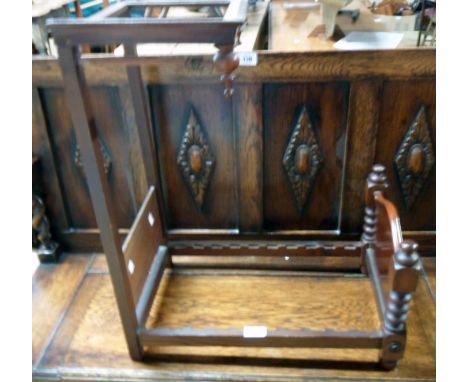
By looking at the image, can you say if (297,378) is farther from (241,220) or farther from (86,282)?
(86,282)

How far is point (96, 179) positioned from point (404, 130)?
93 cm

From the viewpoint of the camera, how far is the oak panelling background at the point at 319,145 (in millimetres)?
1379

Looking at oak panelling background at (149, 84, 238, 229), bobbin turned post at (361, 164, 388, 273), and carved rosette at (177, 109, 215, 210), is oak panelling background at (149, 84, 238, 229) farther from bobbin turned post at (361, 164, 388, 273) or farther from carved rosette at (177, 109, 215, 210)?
bobbin turned post at (361, 164, 388, 273)

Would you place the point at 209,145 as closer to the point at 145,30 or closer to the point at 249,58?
the point at 249,58

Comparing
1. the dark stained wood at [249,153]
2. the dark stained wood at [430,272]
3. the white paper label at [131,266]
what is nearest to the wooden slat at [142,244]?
the white paper label at [131,266]

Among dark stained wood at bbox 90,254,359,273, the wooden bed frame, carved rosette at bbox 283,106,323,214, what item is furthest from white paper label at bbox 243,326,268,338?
carved rosette at bbox 283,106,323,214

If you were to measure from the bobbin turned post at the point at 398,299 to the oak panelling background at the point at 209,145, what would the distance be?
62cm

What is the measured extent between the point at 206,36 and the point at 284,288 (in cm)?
91

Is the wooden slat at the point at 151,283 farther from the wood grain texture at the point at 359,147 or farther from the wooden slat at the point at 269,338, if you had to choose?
the wood grain texture at the point at 359,147

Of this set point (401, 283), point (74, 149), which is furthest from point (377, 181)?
point (74, 149)

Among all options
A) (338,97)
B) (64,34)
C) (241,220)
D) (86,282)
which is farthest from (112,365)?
(338,97)

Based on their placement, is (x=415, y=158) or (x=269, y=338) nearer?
(x=269, y=338)

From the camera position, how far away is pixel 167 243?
157 centimetres

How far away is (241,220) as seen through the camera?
5.26ft
